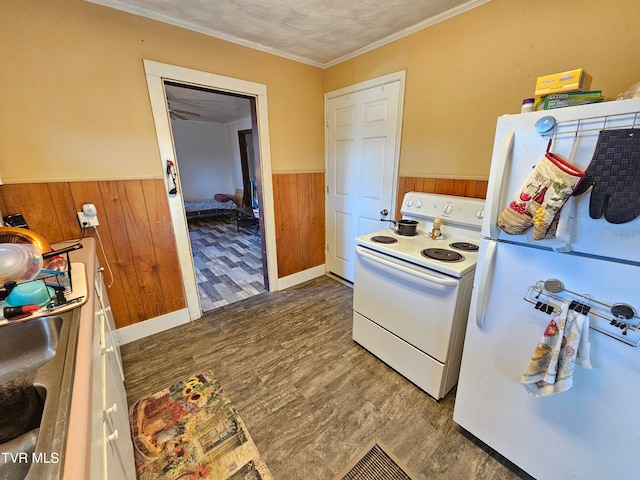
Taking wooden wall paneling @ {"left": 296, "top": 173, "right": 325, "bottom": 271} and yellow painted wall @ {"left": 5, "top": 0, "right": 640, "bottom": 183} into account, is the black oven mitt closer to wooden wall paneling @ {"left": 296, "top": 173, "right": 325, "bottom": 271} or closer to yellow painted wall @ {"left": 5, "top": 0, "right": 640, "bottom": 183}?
yellow painted wall @ {"left": 5, "top": 0, "right": 640, "bottom": 183}

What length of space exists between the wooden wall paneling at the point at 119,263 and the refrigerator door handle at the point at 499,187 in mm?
2322

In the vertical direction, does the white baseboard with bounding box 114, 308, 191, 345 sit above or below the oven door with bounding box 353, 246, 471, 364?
below

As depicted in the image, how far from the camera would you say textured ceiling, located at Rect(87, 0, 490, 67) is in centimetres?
168

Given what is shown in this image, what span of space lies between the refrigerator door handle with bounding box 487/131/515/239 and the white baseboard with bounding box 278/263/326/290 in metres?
2.26

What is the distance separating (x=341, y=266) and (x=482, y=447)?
6.70 feet

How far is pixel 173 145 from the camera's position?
2.07 meters

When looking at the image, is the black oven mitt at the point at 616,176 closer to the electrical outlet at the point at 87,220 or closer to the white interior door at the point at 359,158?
the white interior door at the point at 359,158

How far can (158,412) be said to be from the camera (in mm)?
1544

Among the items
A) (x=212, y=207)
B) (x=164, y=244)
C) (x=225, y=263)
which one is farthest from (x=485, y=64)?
(x=212, y=207)

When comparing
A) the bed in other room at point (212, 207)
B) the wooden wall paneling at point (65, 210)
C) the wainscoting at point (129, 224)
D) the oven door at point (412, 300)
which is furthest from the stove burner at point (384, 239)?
the bed in other room at point (212, 207)

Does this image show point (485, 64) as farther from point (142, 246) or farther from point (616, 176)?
point (142, 246)

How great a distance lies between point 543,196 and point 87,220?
2.53 m

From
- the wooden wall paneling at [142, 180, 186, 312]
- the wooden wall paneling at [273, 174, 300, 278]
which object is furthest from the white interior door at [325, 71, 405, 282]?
the wooden wall paneling at [142, 180, 186, 312]

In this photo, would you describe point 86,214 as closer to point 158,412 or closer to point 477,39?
point 158,412
